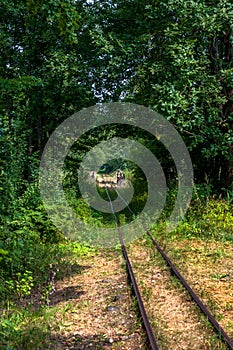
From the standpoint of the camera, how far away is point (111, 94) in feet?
52.2

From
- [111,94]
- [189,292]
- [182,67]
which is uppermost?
[111,94]

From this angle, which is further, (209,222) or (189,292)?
(209,222)

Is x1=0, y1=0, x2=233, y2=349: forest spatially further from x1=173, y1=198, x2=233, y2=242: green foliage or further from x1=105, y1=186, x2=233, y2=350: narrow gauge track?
x1=105, y1=186, x2=233, y2=350: narrow gauge track

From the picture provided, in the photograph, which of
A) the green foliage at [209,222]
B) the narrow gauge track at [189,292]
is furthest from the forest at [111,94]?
the narrow gauge track at [189,292]

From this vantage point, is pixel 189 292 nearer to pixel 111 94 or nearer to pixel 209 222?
pixel 209 222

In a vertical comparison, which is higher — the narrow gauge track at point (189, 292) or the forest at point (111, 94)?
the forest at point (111, 94)

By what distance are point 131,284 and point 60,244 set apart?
11.6 feet

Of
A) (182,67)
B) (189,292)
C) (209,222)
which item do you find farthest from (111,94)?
(189,292)

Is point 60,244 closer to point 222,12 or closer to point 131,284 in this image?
point 131,284

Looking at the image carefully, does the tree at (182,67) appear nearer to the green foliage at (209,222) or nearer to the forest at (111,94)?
the forest at (111,94)

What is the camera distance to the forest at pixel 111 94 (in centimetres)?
1002

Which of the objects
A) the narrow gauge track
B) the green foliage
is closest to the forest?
the green foliage

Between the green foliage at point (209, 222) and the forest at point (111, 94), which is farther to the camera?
the green foliage at point (209, 222)

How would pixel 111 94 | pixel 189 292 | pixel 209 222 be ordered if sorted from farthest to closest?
pixel 111 94 < pixel 209 222 < pixel 189 292
